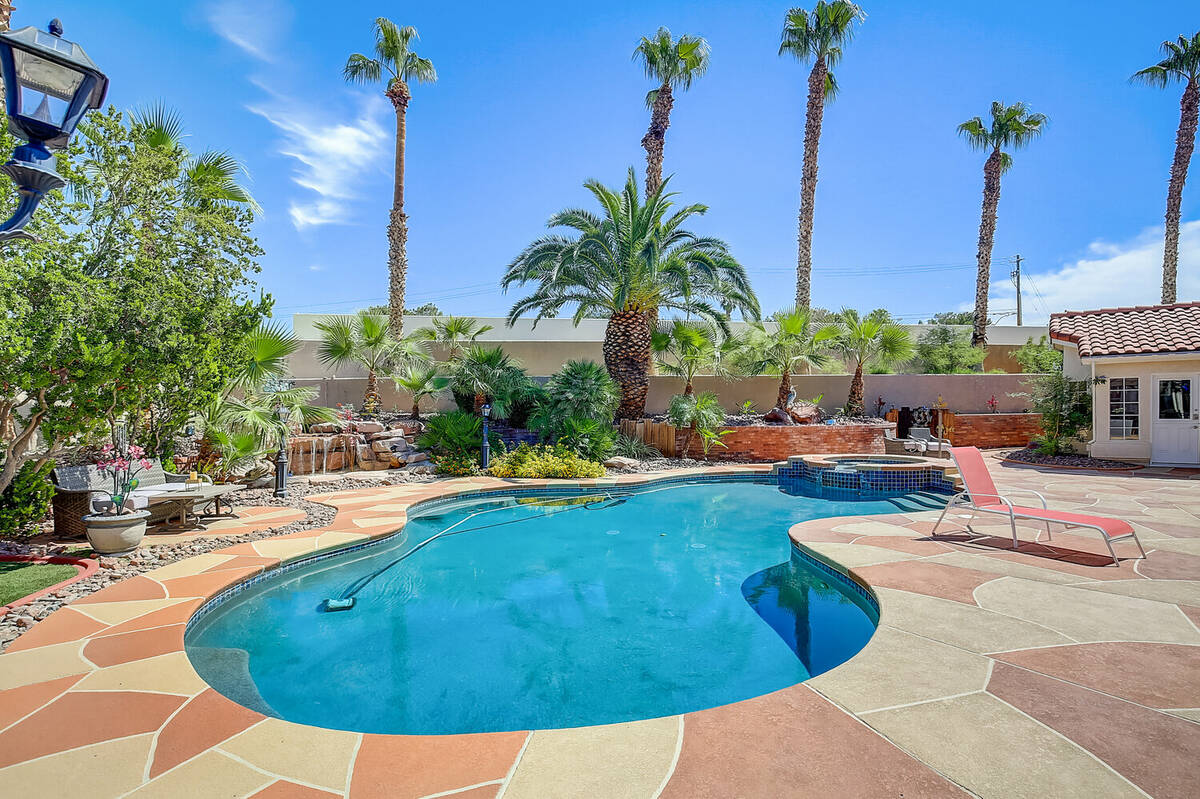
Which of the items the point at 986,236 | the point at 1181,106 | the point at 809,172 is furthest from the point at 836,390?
the point at 1181,106

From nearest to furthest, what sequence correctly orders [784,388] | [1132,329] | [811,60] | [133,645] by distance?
[133,645], [1132,329], [784,388], [811,60]

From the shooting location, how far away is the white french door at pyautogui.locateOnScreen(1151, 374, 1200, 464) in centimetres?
1205

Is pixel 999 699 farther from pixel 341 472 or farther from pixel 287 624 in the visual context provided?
pixel 341 472

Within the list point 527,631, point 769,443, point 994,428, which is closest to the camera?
point 527,631

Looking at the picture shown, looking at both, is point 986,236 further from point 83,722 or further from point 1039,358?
point 83,722

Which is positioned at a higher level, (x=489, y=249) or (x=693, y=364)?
(x=489, y=249)

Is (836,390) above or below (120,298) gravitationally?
below

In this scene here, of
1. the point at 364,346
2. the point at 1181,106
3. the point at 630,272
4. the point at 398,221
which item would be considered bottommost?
the point at 364,346

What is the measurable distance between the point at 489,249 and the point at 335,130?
14.3 metres

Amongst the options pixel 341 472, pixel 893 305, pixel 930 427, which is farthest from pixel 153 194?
pixel 893 305

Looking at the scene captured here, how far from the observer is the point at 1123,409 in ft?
42.4

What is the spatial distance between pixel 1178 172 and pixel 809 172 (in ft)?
41.9

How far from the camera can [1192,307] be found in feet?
45.2

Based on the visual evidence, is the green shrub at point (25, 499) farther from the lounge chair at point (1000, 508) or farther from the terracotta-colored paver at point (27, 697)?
the lounge chair at point (1000, 508)
